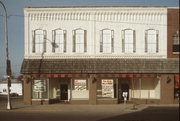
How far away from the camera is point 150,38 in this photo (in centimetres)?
2625

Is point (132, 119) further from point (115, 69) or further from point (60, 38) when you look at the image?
point (60, 38)

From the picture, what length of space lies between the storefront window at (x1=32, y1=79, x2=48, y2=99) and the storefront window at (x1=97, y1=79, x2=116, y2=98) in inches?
204

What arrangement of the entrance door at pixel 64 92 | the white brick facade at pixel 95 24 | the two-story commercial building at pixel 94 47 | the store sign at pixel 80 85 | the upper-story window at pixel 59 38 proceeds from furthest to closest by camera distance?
the entrance door at pixel 64 92
the store sign at pixel 80 85
the upper-story window at pixel 59 38
the white brick facade at pixel 95 24
the two-story commercial building at pixel 94 47

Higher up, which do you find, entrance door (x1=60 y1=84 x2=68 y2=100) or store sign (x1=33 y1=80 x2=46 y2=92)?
store sign (x1=33 y1=80 x2=46 y2=92)

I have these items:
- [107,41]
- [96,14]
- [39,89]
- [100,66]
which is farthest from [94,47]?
[39,89]

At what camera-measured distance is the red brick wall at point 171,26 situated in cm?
2567

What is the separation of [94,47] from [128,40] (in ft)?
11.1

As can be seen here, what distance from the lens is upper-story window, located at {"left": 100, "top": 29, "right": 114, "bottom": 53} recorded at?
26.2 meters

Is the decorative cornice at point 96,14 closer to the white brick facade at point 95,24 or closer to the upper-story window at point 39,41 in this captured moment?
the white brick facade at point 95,24

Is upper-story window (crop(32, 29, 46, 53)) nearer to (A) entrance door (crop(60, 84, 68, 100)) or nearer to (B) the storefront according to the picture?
(B) the storefront

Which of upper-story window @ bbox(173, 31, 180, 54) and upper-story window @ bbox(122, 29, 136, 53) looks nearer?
upper-story window @ bbox(173, 31, 180, 54)

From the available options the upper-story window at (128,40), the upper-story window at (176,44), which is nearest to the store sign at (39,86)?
the upper-story window at (128,40)

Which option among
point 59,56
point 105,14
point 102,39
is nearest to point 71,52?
point 59,56

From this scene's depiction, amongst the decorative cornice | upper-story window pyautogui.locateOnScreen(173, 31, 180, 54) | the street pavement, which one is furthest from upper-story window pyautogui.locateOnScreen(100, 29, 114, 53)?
the street pavement
